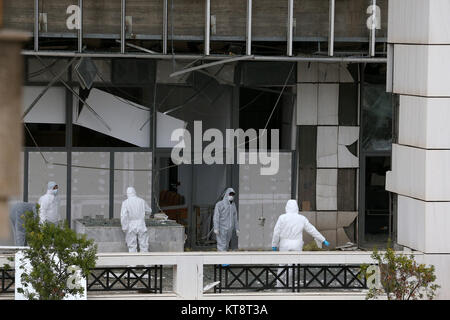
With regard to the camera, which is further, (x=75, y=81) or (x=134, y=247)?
(x=75, y=81)

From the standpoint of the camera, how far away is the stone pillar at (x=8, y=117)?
126 inches

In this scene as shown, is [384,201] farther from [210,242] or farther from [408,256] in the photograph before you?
[408,256]

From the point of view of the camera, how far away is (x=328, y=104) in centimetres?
2106

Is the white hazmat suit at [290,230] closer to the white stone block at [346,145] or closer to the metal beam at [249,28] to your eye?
the metal beam at [249,28]

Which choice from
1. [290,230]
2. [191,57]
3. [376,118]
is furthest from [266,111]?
[290,230]

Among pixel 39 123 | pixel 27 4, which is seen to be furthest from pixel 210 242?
pixel 27 4

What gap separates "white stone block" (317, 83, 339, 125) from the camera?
21.0m

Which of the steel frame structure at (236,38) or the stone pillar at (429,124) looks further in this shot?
the steel frame structure at (236,38)

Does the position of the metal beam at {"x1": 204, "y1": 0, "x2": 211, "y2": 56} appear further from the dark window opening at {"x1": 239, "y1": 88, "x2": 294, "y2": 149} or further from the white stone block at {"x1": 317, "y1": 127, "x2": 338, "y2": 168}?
the white stone block at {"x1": 317, "y1": 127, "x2": 338, "y2": 168}

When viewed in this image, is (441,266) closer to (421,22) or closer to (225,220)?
(421,22)

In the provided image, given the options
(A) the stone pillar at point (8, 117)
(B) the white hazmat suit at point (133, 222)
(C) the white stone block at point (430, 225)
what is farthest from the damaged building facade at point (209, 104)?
(A) the stone pillar at point (8, 117)

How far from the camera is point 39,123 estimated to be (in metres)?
19.8

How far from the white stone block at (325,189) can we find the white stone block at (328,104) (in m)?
1.02

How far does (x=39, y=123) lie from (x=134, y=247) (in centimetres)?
328
